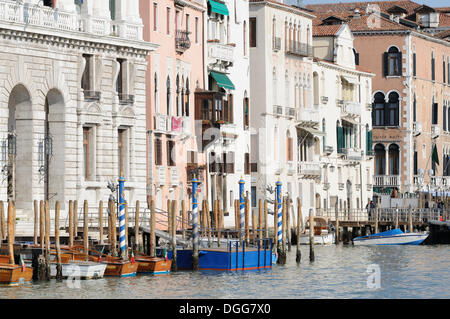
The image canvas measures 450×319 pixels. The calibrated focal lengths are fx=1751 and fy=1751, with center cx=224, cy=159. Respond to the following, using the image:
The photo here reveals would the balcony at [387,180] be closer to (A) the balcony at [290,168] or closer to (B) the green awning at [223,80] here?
(A) the balcony at [290,168]

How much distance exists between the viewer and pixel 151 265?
1806 inches

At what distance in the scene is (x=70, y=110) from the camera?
50.9 meters

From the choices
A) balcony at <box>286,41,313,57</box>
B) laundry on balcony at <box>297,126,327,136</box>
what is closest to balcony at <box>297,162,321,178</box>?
laundry on balcony at <box>297,126,327,136</box>

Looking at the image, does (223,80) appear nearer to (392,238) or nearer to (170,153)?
(170,153)

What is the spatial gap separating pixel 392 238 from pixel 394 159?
2325 centimetres

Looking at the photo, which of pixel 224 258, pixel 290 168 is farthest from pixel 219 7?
pixel 224 258

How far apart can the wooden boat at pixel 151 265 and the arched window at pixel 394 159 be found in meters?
44.6

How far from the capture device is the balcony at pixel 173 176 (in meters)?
58.4

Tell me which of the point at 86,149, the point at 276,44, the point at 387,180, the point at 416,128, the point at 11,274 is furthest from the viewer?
the point at 416,128

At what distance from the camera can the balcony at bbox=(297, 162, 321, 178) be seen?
245 ft

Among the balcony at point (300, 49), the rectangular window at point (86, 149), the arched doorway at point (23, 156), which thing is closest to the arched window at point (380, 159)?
the balcony at point (300, 49)
